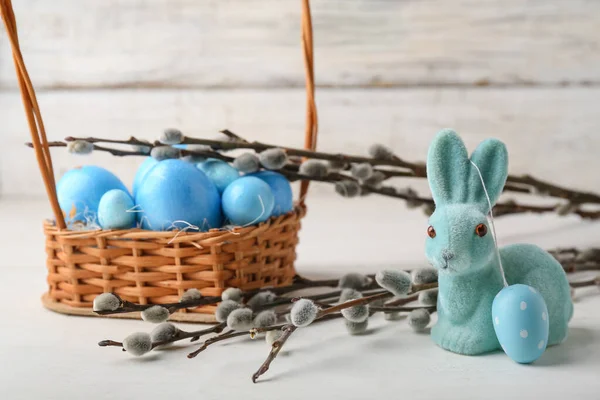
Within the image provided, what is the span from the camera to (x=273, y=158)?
0.87 m

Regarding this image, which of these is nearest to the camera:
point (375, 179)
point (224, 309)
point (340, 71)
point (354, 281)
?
point (224, 309)

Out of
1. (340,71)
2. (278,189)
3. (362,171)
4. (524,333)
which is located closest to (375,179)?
(362,171)

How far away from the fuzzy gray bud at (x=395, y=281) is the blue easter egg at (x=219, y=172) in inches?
10.9

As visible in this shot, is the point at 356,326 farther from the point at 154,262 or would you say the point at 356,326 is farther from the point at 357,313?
the point at 154,262

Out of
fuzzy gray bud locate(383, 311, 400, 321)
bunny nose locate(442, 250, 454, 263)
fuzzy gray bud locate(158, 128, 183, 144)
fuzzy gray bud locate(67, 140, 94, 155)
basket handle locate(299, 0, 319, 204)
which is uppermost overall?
basket handle locate(299, 0, 319, 204)

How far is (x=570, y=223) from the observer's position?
4.65ft

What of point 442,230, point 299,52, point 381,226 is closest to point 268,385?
point 442,230

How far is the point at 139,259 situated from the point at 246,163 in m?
0.18

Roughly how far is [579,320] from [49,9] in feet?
5.04

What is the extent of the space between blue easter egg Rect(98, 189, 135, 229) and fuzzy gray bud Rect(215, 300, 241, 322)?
0.52 ft

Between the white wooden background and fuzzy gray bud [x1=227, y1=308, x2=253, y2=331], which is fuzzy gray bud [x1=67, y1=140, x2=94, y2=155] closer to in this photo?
fuzzy gray bud [x1=227, y1=308, x2=253, y2=331]

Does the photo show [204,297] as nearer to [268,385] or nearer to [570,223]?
[268,385]

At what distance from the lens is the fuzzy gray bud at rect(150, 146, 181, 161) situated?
33.7 inches

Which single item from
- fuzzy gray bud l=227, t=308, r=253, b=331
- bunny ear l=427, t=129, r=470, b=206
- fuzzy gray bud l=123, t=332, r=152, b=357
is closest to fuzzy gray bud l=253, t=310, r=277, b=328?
fuzzy gray bud l=227, t=308, r=253, b=331
